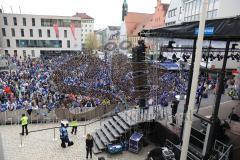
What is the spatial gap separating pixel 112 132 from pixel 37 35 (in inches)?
1788

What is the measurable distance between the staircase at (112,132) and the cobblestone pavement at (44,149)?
655mm

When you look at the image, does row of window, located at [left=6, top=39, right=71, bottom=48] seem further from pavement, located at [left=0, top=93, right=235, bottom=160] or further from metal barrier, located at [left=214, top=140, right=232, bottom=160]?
metal barrier, located at [left=214, top=140, right=232, bottom=160]

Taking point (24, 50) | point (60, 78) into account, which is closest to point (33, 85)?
point (60, 78)

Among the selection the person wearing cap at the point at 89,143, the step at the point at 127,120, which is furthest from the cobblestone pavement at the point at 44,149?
the step at the point at 127,120

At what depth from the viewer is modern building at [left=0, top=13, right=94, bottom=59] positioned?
49.4 m

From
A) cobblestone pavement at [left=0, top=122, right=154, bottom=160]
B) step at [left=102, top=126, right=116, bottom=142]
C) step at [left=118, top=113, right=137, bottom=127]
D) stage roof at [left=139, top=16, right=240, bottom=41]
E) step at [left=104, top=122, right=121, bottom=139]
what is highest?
stage roof at [left=139, top=16, right=240, bottom=41]

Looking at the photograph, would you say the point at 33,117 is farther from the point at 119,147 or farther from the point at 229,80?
the point at 229,80

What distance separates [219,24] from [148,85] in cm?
718

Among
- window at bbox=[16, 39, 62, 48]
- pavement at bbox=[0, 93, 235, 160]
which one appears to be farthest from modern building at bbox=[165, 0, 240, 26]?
window at bbox=[16, 39, 62, 48]

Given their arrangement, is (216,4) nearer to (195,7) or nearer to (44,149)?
(195,7)

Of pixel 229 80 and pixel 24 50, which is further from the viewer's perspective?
pixel 24 50

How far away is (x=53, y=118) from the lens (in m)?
16.0

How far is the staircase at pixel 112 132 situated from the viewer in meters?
11.9

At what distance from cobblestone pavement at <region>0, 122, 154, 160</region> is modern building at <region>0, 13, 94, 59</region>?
40873mm
